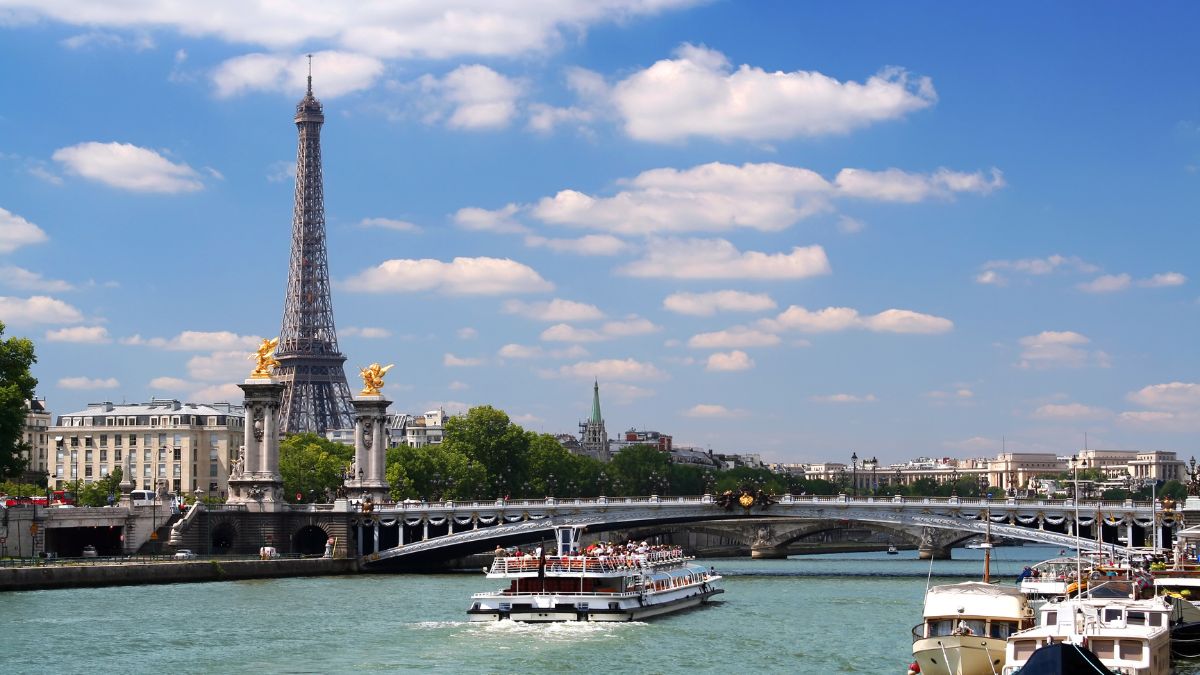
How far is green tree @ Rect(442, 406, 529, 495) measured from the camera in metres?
123

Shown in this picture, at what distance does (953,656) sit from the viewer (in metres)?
37.4

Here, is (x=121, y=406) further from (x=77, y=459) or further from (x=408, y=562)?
(x=408, y=562)

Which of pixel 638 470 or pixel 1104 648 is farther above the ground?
pixel 638 470

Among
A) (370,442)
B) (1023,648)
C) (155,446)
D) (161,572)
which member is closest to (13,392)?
(161,572)

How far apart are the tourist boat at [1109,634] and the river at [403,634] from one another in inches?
283

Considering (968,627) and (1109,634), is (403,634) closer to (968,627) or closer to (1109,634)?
(968,627)

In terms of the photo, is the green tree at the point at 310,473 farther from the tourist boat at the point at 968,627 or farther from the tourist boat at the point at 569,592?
the tourist boat at the point at 968,627

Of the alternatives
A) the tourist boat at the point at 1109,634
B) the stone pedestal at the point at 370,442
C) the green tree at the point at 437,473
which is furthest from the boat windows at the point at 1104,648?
the green tree at the point at 437,473

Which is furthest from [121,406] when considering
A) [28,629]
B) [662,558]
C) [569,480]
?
[28,629]

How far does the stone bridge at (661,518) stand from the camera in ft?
272

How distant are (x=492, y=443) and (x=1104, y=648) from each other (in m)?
89.2

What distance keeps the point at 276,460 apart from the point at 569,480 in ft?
147

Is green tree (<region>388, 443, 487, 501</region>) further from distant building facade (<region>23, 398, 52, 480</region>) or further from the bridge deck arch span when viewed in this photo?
distant building facade (<region>23, 398, 52, 480</region>)

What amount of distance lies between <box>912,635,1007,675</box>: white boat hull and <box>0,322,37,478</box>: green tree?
51.5m
